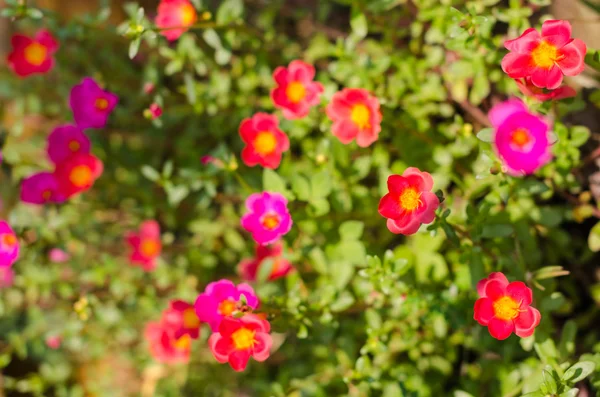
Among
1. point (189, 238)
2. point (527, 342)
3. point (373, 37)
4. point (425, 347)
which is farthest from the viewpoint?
point (189, 238)

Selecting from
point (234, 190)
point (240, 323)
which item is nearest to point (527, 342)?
point (240, 323)

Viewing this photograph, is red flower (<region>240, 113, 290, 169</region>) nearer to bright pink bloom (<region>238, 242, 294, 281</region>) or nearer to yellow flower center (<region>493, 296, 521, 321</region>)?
bright pink bloom (<region>238, 242, 294, 281</region>)

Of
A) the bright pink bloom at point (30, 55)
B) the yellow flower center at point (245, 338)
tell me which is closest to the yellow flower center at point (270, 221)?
the yellow flower center at point (245, 338)

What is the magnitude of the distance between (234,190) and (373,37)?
34.9 inches

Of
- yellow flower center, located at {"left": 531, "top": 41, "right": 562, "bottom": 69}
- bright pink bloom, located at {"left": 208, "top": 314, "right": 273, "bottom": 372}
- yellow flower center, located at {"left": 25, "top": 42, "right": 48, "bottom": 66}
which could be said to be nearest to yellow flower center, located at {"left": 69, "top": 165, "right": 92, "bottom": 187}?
yellow flower center, located at {"left": 25, "top": 42, "right": 48, "bottom": 66}

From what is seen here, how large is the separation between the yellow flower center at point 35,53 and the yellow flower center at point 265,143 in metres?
0.99

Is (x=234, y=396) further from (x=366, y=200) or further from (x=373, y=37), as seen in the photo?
(x=373, y=37)

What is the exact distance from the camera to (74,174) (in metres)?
1.88

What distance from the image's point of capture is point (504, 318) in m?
1.20

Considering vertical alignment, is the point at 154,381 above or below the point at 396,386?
below

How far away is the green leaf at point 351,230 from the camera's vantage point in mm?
1653

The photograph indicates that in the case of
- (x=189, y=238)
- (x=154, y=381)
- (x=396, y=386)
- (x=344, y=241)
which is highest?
(x=344, y=241)

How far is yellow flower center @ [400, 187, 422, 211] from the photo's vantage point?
1195 mm

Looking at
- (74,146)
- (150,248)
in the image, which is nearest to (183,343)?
(150,248)
